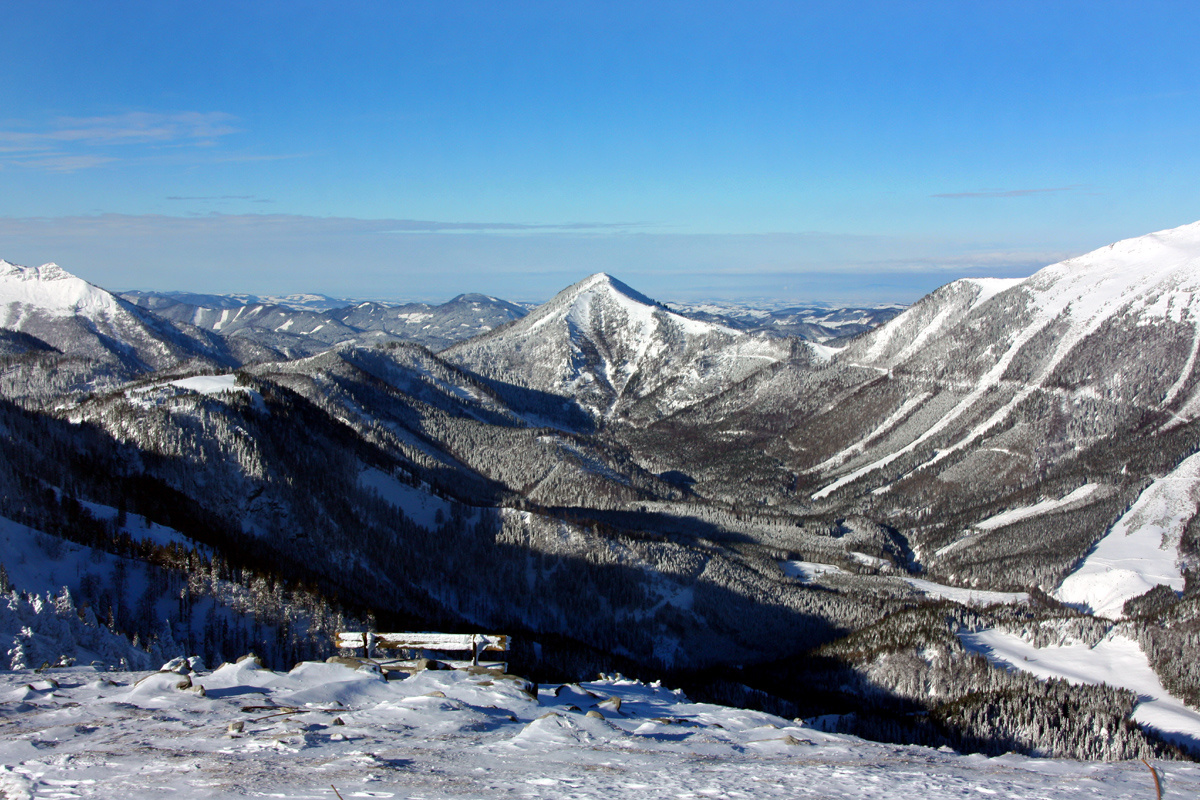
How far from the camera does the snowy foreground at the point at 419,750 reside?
2530 cm

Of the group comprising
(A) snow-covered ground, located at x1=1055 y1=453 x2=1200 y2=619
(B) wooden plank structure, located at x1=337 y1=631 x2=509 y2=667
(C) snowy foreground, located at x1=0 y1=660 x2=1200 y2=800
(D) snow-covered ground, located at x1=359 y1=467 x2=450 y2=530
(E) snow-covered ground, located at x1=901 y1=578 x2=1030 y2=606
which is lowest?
(E) snow-covered ground, located at x1=901 y1=578 x2=1030 y2=606

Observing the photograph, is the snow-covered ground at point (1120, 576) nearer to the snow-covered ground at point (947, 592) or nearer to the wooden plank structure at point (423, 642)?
the snow-covered ground at point (947, 592)

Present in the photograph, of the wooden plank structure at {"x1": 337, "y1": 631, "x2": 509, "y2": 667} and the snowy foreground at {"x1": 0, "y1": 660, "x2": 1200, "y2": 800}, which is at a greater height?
the snowy foreground at {"x1": 0, "y1": 660, "x2": 1200, "y2": 800}

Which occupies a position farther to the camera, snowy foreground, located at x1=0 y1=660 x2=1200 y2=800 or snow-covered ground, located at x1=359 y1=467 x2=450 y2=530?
snow-covered ground, located at x1=359 y1=467 x2=450 y2=530

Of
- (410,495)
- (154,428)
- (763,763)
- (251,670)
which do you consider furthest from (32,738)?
(410,495)

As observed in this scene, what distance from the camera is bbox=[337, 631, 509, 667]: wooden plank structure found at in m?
46.8

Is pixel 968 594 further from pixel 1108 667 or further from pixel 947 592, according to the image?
pixel 1108 667

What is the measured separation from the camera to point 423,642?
4738 centimetres

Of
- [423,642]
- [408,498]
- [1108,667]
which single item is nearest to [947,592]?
[1108,667]

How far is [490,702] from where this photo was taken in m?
37.7

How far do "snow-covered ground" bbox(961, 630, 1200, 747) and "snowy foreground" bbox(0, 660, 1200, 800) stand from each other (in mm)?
100856

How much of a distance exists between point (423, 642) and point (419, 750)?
60.7 ft

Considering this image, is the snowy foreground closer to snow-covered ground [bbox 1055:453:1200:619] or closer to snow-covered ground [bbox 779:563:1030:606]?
snow-covered ground [bbox 779:563:1030:606]

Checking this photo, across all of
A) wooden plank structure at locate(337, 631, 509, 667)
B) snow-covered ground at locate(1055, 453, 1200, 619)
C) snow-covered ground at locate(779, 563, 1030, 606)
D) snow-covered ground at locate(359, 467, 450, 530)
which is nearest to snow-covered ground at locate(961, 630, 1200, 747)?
snow-covered ground at locate(779, 563, 1030, 606)
